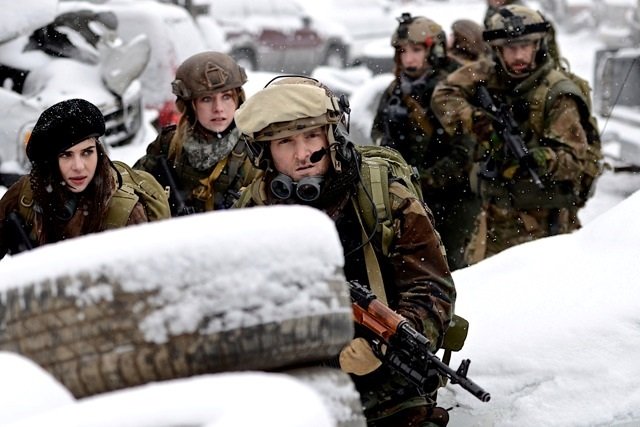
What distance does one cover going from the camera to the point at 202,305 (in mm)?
1803

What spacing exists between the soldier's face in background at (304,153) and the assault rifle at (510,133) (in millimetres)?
3004

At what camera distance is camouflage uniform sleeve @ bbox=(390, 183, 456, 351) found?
2922mm

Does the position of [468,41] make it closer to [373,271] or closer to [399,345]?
[373,271]

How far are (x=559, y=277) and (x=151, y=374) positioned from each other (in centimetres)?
223

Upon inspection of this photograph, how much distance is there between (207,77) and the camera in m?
5.12

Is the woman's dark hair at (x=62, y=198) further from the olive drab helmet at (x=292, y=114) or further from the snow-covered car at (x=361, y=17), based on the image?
the snow-covered car at (x=361, y=17)

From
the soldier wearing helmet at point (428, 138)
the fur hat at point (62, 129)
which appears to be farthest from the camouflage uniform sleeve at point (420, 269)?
the soldier wearing helmet at point (428, 138)

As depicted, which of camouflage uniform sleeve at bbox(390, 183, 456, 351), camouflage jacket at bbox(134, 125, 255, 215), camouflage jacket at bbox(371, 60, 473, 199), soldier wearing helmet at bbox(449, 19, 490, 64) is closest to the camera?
camouflage uniform sleeve at bbox(390, 183, 456, 351)

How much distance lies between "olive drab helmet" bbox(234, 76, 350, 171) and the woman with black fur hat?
2.25 feet

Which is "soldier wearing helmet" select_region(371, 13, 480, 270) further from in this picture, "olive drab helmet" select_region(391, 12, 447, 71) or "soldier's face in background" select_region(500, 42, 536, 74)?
"soldier's face in background" select_region(500, 42, 536, 74)

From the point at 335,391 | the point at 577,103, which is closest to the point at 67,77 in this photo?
the point at 577,103

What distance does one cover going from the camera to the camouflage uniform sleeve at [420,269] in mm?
2922

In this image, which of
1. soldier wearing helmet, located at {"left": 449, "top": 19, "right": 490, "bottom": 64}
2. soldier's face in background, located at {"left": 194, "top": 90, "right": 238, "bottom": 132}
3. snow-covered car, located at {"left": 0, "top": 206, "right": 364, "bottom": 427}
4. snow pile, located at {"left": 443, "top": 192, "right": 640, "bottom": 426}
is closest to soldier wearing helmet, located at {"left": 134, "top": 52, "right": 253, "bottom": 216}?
soldier's face in background, located at {"left": 194, "top": 90, "right": 238, "bottom": 132}

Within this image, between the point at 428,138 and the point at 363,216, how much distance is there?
12.7 ft
